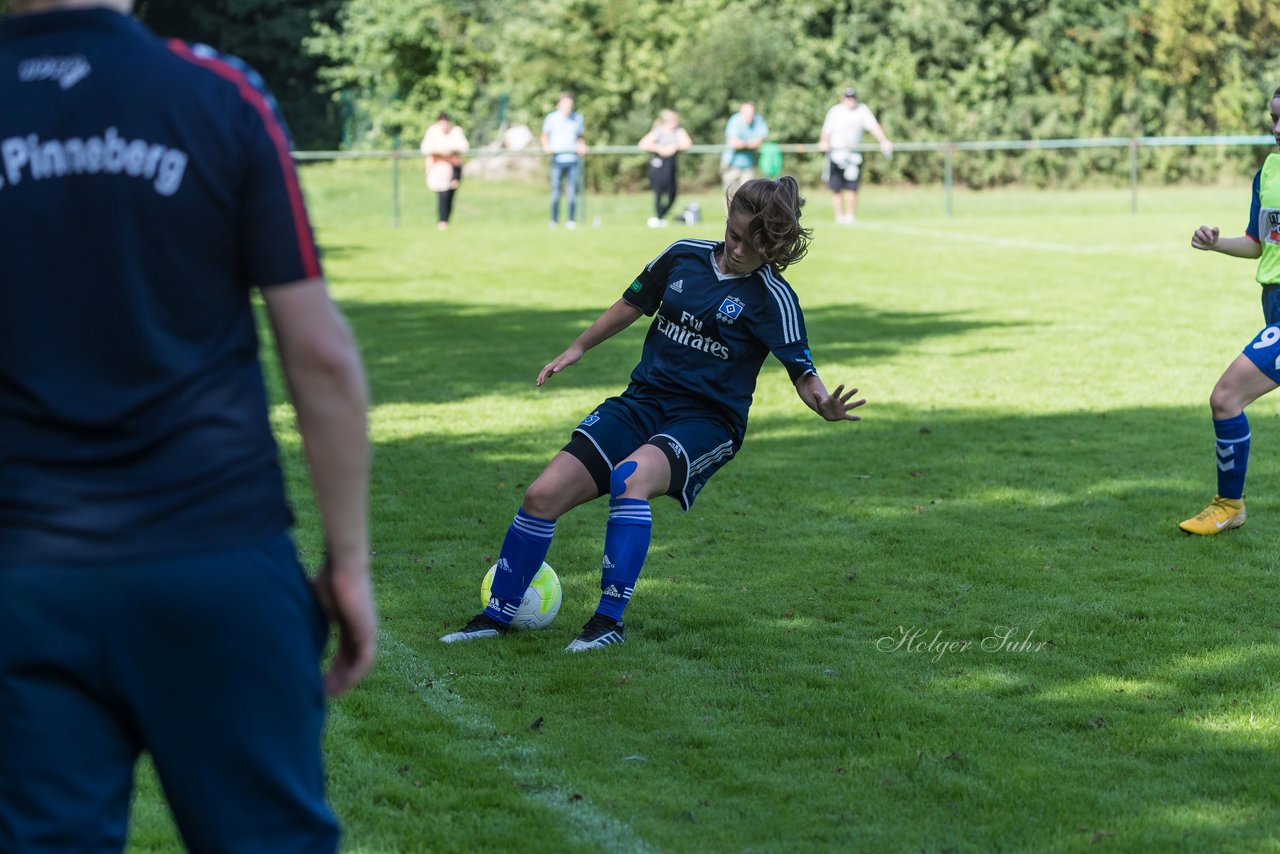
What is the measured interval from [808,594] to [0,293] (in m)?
4.66

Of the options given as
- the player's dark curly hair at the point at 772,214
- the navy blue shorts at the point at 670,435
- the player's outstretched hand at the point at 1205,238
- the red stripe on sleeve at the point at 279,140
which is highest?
the red stripe on sleeve at the point at 279,140

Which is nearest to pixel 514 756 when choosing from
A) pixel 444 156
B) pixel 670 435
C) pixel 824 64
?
pixel 670 435

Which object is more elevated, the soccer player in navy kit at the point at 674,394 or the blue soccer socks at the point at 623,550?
the soccer player in navy kit at the point at 674,394

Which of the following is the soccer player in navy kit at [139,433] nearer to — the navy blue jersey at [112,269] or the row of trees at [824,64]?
the navy blue jersey at [112,269]

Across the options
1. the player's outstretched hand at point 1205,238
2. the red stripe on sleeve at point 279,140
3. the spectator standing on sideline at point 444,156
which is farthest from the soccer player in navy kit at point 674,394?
the spectator standing on sideline at point 444,156

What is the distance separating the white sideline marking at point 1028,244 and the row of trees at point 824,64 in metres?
11.8

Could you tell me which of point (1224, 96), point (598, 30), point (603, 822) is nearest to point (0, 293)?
point (603, 822)

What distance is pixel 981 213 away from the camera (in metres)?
33.3

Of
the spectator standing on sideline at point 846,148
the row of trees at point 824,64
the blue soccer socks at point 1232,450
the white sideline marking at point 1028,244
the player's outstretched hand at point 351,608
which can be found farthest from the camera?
the row of trees at point 824,64

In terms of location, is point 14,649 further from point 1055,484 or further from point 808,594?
Result: point 1055,484

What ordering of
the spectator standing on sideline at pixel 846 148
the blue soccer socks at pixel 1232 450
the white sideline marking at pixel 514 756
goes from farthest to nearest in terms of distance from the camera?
1. the spectator standing on sideline at pixel 846 148
2. the blue soccer socks at pixel 1232 450
3. the white sideline marking at pixel 514 756

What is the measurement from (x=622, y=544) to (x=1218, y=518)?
3.30 metres

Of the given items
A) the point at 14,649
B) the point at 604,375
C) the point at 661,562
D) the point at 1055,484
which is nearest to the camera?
the point at 14,649

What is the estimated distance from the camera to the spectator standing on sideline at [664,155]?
92.2 feet
